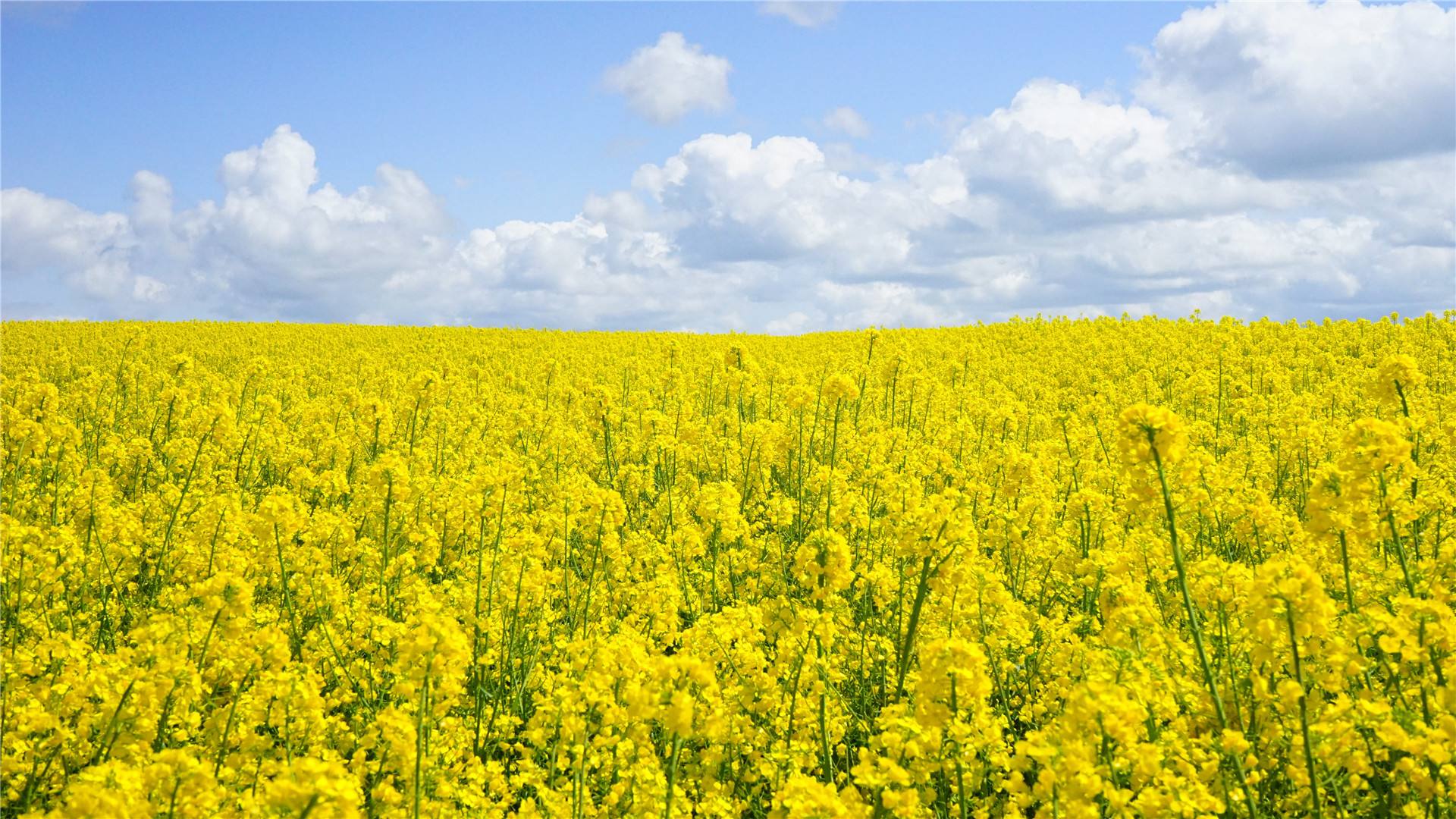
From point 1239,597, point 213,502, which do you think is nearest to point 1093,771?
point 1239,597

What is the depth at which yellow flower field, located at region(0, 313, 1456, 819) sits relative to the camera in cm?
310

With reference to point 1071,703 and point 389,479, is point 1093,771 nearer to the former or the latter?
point 1071,703

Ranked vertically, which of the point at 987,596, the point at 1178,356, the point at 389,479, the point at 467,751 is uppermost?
the point at 1178,356

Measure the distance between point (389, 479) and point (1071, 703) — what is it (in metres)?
4.23

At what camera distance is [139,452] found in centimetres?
876

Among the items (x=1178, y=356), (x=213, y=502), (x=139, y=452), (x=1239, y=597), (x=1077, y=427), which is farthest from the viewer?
(x=1178, y=356)

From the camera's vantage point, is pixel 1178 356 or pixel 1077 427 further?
pixel 1178 356

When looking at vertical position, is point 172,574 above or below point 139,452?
below

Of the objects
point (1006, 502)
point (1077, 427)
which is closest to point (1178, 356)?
point (1077, 427)

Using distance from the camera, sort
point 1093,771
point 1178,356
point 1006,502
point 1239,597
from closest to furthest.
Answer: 1. point 1093,771
2. point 1239,597
3. point 1006,502
4. point 1178,356

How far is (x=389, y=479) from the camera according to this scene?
545 cm

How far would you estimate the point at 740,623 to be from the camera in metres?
4.45

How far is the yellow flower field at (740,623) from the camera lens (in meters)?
3.10

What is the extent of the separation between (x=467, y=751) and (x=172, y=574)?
363 centimetres
